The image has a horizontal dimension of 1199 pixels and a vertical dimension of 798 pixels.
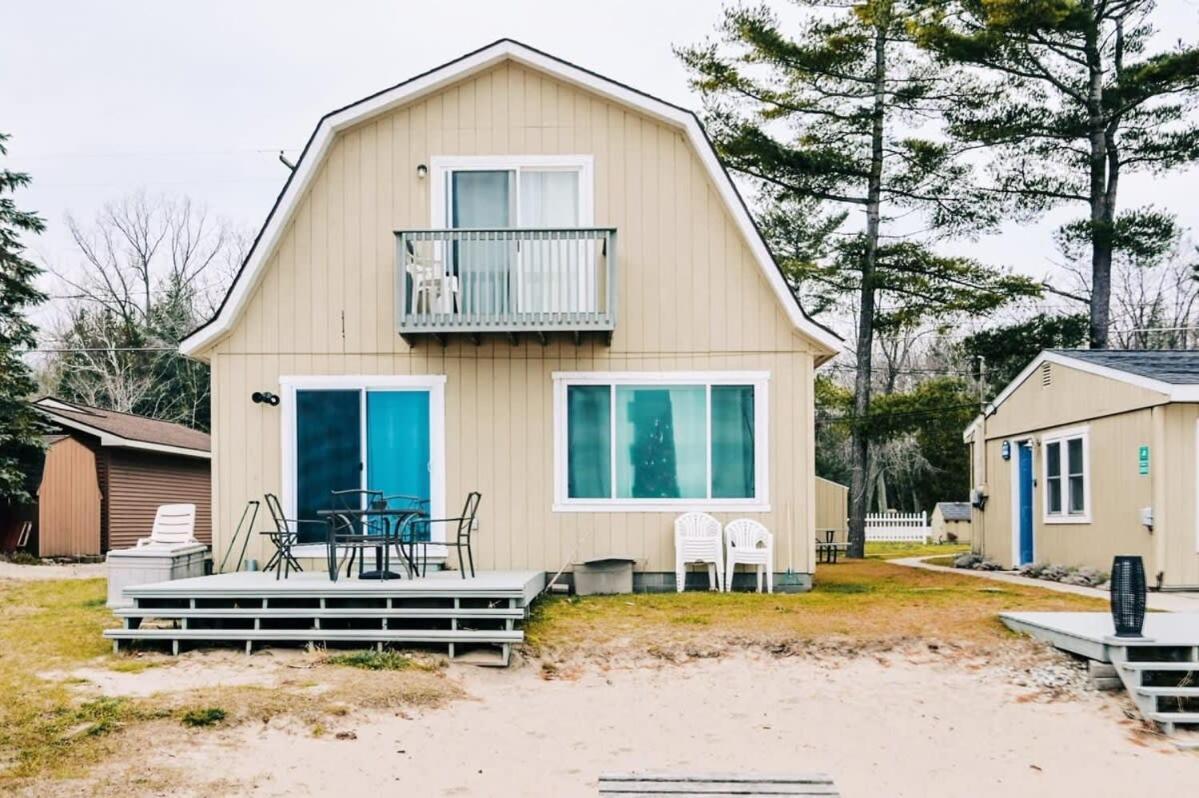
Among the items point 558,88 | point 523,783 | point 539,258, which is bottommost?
point 523,783

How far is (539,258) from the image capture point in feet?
38.9

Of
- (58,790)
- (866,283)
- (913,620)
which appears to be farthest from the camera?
(866,283)

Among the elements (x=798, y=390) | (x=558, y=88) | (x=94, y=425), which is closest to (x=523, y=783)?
(x=798, y=390)

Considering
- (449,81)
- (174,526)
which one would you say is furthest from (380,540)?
(449,81)

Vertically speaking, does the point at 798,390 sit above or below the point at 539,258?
below

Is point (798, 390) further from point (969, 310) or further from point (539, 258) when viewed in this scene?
point (969, 310)

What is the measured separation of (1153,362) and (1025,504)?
3741mm

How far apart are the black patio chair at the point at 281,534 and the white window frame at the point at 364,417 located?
0.43 ft

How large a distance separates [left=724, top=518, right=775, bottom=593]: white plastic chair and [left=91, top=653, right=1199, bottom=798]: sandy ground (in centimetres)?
300

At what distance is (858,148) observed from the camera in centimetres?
2230

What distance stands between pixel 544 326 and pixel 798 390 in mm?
2919

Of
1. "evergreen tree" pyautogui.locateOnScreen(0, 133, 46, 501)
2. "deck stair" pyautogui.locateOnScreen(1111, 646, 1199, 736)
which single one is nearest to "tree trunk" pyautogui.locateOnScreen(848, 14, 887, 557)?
"deck stair" pyautogui.locateOnScreen(1111, 646, 1199, 736)

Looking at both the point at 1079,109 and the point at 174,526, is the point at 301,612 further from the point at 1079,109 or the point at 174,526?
the point at 1079,109

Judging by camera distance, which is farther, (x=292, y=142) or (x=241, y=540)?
(x=292, y=142)
